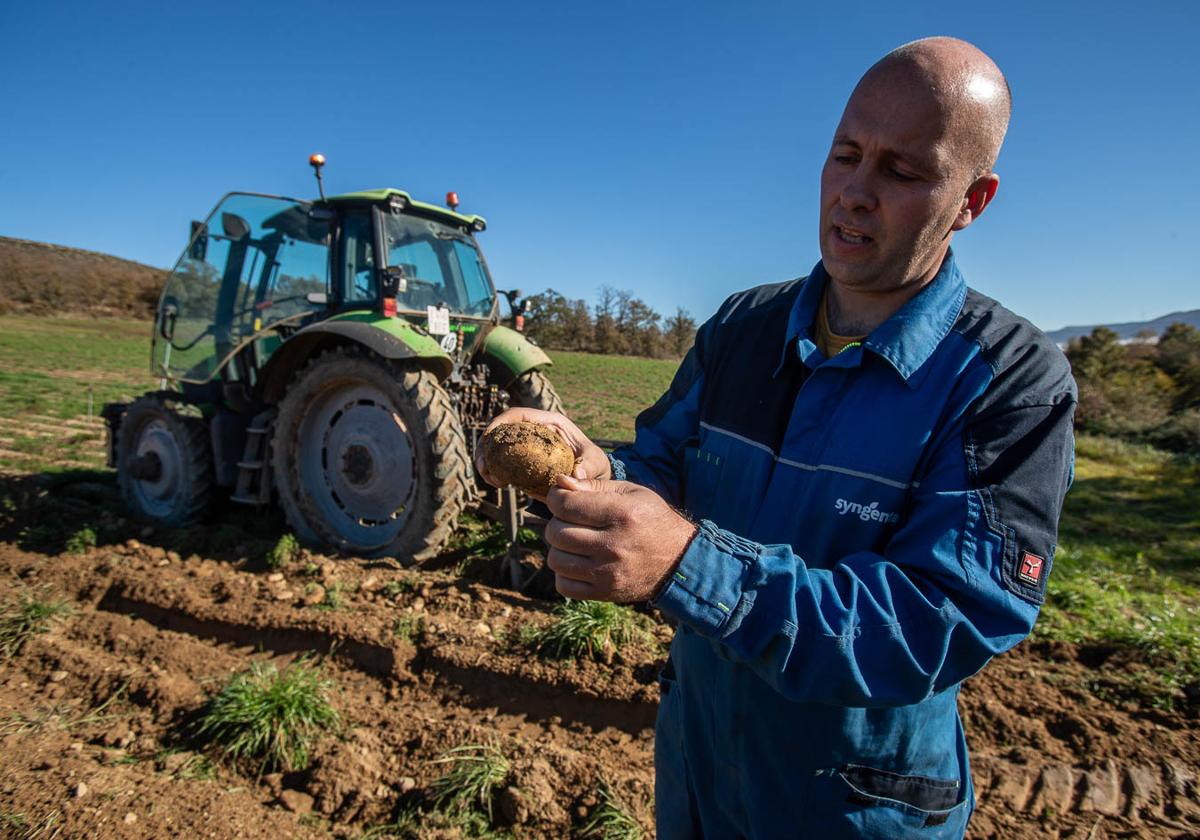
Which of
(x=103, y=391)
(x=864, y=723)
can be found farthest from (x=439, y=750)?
(x=103, y=391)

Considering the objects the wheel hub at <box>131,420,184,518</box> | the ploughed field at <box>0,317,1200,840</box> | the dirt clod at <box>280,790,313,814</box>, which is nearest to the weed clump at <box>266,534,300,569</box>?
the ploughed field at <box>0,317,1200,840</box>

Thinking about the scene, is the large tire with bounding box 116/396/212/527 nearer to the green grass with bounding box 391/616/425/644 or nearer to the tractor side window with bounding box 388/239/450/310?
the tractor side window with bounding box 388/239/450/310

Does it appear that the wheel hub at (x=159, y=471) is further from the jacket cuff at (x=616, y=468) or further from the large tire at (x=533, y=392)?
the jacket cuff at (x=616, y=468)

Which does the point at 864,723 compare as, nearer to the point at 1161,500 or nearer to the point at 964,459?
the point at 964,459

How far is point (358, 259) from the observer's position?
5527mm

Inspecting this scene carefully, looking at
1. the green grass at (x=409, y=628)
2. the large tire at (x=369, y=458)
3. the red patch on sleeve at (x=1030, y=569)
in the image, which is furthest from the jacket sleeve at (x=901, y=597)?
the large tire at (x=369, y=458)

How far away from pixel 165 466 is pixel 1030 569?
648 centimetres

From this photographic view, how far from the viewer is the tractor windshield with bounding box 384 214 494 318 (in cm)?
552

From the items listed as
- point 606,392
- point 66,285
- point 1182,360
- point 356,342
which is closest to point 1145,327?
point 1182,360

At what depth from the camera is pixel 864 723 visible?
4.39ft

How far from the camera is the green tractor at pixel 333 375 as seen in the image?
477 cm

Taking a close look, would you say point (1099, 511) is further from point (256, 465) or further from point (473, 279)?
point (256, 465)

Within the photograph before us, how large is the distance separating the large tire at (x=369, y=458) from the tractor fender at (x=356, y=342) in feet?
0.54

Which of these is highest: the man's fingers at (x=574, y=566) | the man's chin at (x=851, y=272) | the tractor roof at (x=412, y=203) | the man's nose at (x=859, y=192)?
the tractor roof at (x=412, y=203)
